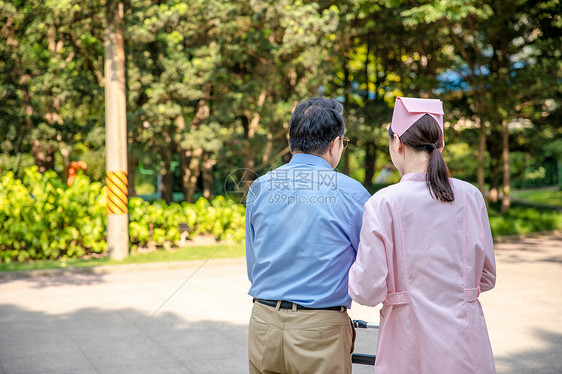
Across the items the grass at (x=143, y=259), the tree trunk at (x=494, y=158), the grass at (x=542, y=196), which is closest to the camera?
the grass at (x=143, y=259)

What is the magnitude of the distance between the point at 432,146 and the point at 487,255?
49 centimetres

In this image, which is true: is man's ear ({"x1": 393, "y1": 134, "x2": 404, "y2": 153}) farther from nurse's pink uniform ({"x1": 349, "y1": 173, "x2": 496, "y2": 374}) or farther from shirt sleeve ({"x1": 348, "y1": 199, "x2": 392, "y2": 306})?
shirt sleeve ({"x1": 348, "y1": 199, "x2": 392, "y2": 306})

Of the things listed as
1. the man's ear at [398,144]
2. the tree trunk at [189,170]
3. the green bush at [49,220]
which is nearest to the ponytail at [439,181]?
the man's ear at [398,144]

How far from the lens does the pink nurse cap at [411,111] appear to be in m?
2.16

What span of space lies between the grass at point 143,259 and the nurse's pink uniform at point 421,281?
812 centimetres

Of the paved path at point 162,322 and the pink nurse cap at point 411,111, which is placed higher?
the pink nurse cap at point 411,111

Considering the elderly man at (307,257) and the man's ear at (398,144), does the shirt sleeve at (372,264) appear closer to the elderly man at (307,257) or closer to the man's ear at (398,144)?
the elderly man at (307,257)

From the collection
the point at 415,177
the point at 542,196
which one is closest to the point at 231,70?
the point at 415,177

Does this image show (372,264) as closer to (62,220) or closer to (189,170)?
(62,220)

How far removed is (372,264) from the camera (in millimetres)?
2002

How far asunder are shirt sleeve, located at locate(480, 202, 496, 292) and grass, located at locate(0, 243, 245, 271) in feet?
26.3

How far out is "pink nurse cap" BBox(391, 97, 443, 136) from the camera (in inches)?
84.9

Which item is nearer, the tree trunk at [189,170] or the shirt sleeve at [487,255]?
the shirt sleeve at [487,255]

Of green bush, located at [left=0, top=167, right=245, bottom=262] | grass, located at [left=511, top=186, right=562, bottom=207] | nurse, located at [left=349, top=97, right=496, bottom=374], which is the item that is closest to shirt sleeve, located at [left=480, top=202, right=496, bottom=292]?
nurse, located at [left=349, top=97, right=496, bottom=374]
